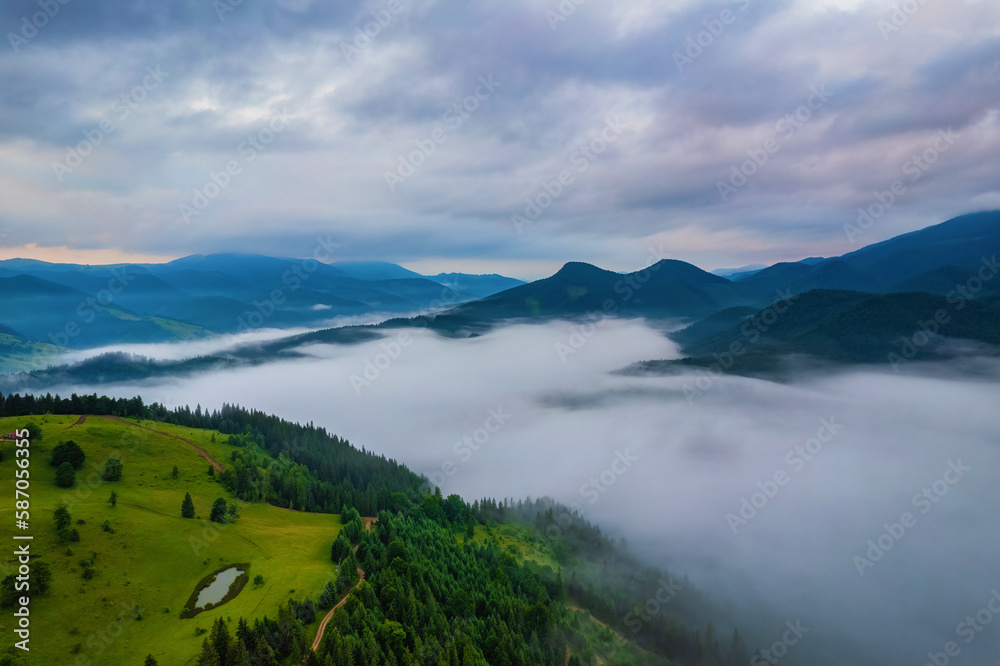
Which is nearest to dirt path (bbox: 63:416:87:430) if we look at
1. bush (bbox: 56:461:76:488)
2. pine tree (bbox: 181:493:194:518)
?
bush (bbox: 56:461:76:488)

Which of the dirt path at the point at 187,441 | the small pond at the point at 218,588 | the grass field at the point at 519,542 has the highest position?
the dirt path at the point at 187,441

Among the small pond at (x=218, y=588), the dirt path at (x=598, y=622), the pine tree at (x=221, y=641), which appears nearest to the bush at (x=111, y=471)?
the small pond at (x=218, y=588)

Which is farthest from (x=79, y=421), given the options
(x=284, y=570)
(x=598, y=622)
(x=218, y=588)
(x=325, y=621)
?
(x=598, y=622)

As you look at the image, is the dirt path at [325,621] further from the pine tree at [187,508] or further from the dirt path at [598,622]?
the dirt path at [598,622]

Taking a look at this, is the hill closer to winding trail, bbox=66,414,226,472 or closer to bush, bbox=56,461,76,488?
winding trail, bbox=66,414,226,472

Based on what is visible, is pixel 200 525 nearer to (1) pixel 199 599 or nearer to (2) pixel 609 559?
(1) pixel 199 599

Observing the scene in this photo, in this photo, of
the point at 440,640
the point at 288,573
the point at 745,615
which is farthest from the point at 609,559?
the point at 288,573
